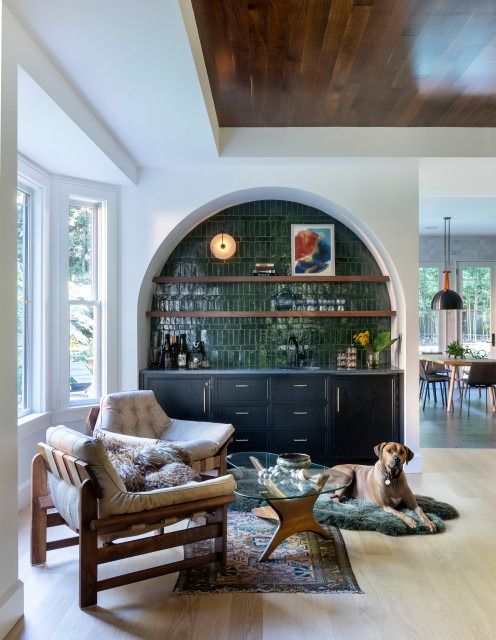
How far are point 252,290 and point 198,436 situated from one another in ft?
6.43

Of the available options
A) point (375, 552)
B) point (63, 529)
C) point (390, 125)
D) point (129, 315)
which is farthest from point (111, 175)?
point (375, 552)

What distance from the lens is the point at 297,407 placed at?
16.4ft

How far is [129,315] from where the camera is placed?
511 centimetres

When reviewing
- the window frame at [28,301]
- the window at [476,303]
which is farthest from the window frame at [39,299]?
the window at [476,303]

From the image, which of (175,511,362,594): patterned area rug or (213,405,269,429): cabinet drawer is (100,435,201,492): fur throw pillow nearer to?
(175,511,362,594): patterned area rug

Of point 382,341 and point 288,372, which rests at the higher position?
point 382,341

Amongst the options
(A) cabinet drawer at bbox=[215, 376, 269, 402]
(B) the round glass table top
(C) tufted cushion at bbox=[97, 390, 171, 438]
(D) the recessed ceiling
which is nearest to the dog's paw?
(B) the round glass table top

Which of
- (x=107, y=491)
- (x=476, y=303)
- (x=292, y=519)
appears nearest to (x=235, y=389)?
(x=292, y=519)

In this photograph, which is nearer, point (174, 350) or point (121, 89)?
point (121, 89)

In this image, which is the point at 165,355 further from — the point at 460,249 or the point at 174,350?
the point at 460,249

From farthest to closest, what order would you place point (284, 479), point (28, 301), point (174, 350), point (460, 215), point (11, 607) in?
1. point (460, 215)
2. point (174, 350)
3. point (28, 301)
4. point (284, 479)
5. point (11, 607)

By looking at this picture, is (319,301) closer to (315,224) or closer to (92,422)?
(315,224)

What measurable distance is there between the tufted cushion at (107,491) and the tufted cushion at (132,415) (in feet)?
3.72

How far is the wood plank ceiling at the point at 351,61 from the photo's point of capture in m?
2.92
